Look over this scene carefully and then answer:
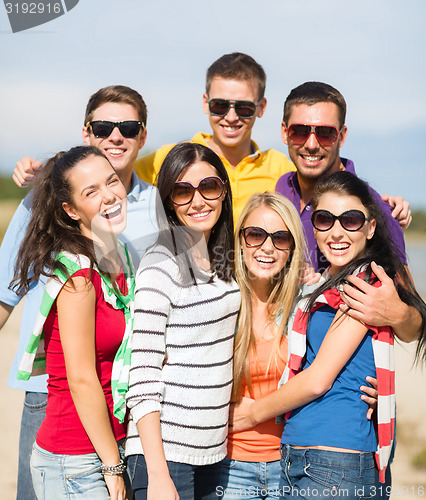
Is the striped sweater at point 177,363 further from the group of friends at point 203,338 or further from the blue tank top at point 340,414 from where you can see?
the blue tank top at point 340,414

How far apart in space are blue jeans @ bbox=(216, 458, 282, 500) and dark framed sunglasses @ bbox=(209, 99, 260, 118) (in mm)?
2683

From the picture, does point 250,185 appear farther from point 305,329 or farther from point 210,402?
point 210,402

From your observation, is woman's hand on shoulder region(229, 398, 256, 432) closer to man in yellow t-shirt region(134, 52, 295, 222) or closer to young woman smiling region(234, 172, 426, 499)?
young woman smiling region(234, 172, 426, 499)

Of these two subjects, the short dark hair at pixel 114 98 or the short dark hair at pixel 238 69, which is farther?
the short dark hair at pixel 238 69

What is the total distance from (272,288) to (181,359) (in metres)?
0.82

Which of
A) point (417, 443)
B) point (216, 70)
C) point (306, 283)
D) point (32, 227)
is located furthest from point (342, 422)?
point (417, 443)

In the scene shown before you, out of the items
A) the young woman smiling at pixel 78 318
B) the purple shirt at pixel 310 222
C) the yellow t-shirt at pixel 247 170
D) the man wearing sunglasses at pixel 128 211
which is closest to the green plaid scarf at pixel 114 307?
the young woman smiling at pixel 78 318

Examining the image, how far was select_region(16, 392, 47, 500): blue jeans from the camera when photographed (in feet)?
10.2

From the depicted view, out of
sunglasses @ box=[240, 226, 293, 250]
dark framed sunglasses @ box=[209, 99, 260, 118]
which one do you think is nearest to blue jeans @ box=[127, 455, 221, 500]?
sunglasses @ box=[240, 226, 293, 250]

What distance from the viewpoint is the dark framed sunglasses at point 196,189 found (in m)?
2.91

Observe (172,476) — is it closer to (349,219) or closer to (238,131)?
(349,219)

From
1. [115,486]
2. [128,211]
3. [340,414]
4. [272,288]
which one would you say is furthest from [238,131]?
[115,486]

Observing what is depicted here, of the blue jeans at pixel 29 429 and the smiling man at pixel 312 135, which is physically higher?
the smiling man at pixel 312 135

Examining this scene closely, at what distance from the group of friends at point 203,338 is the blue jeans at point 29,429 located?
1 centimetres
